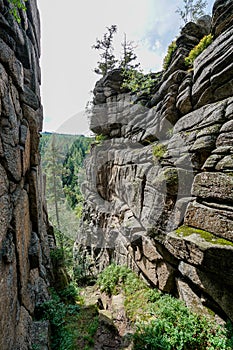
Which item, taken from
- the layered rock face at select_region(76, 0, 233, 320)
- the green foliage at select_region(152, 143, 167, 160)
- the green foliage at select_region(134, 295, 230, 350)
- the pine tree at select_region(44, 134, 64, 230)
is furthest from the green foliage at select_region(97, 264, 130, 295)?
the pine tree at select_region(44, 134, 64, 230)

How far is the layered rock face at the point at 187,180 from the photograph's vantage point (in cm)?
472

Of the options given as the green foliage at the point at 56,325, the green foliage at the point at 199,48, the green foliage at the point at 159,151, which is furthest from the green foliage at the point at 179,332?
the green foliage at the point at 199,48

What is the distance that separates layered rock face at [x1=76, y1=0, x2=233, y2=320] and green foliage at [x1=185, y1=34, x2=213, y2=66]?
345mm

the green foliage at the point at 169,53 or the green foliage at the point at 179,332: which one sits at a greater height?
the green foliage at the point at 169,53

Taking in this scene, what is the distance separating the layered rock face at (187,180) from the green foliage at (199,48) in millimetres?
345

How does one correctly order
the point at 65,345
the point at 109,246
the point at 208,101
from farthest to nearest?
the point at 109,246 < the point at 208,101 < the point at 65,345

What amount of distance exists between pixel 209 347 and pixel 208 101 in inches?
302

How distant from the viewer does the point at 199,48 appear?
741 cm

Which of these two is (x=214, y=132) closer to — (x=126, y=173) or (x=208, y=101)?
(x=208, y=101)

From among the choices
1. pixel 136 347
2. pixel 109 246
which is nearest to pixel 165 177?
pixel 136 347

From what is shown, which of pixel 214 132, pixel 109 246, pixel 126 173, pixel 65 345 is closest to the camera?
pixel 65 345

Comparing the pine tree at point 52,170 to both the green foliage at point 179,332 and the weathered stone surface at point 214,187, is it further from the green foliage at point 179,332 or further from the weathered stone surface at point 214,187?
the weathered stone surface at point 214,187

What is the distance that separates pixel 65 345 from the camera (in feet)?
16.6

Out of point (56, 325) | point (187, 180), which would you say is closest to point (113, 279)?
point (56, 325)
